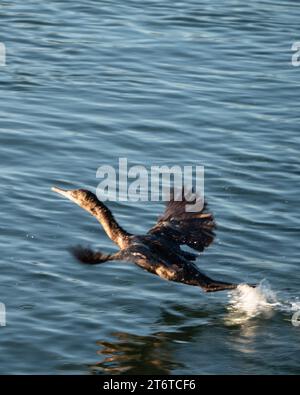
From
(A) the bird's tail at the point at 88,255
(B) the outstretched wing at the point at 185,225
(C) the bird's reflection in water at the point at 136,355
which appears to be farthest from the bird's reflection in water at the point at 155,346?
(A) the bird's tail at the point at 88,255

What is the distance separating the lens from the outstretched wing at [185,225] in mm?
14562

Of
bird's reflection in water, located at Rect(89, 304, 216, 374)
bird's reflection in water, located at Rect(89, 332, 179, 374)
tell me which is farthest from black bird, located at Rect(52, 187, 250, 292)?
bird's reflection in water, located at Rect(89, 332, 179, 374)

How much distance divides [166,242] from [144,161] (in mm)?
5369

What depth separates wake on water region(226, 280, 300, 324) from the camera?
14.6 m

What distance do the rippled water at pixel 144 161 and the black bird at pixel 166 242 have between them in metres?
0.82

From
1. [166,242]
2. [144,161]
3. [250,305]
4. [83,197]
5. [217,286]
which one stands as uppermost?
[83,197]

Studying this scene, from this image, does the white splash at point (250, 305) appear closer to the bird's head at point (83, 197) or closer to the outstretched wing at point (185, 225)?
the outstretched wing at point (185, 225)

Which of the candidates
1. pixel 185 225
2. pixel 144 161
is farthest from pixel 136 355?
pixel 144 161

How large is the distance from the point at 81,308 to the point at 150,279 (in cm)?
127

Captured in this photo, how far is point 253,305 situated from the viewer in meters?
14.7

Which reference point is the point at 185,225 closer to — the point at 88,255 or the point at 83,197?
the point at 83,197
